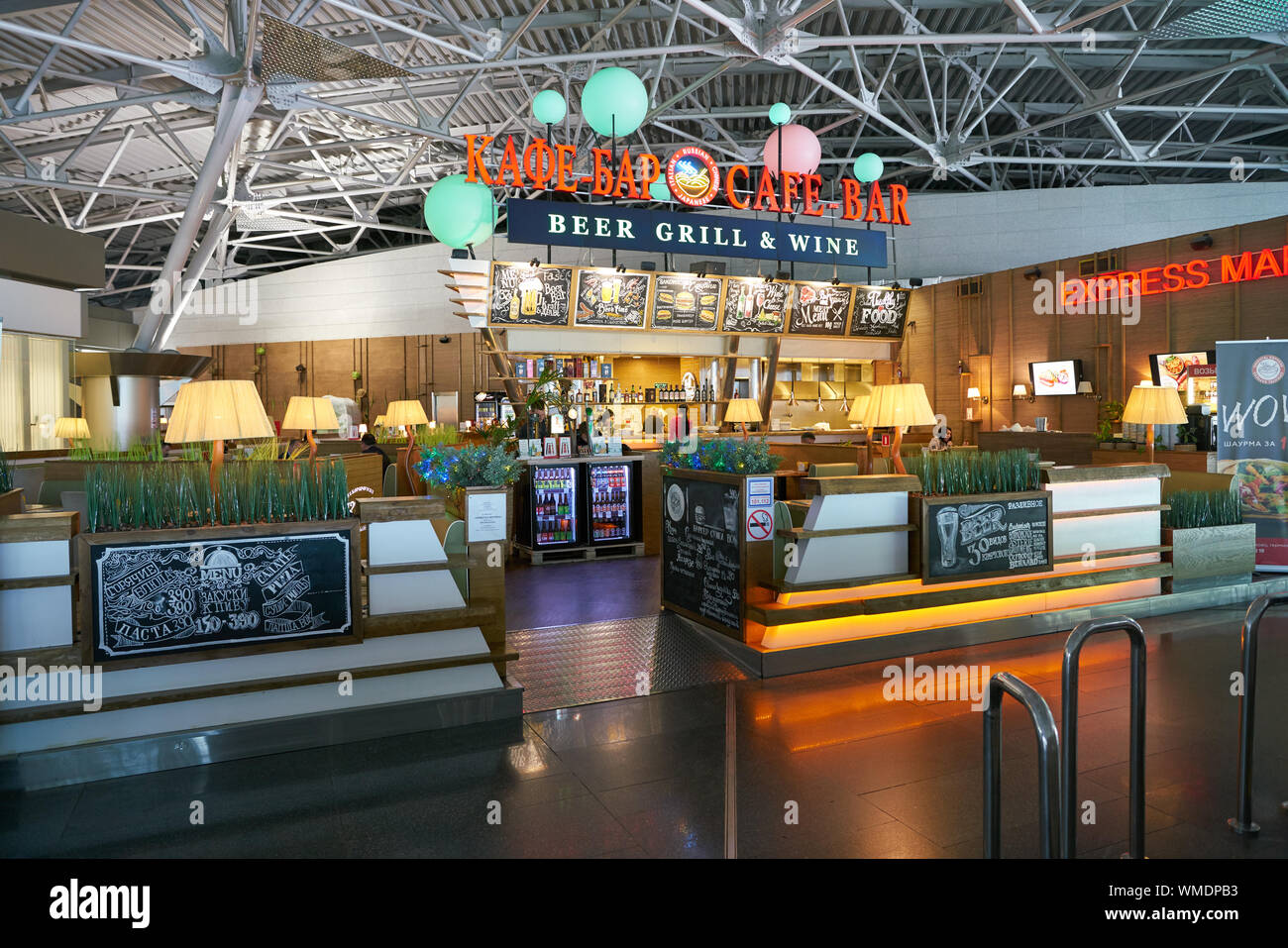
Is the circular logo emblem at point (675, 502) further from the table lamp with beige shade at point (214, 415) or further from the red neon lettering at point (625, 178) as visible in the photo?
the red neon lettering at point (625, 178)

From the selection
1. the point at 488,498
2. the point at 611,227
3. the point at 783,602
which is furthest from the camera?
the point at 611,227

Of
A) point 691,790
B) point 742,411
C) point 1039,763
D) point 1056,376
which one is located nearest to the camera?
point 1039,763

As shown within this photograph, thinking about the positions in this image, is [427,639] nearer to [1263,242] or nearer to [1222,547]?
[1222,547]

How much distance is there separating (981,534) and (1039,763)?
3639mm

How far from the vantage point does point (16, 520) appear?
360 cm

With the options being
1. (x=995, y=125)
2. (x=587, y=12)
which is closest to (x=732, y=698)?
(x=587, y=12)

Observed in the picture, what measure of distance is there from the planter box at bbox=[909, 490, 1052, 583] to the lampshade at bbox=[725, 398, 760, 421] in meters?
3.81

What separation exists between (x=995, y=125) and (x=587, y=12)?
1072 centimetres

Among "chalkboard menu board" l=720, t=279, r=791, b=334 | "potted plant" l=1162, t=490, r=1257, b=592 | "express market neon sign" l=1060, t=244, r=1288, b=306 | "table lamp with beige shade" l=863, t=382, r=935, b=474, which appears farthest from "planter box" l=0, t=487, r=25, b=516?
"express market neon sign" l=1060, t=244, r=1288, b=306

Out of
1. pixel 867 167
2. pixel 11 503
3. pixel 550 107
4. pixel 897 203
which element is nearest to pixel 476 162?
pixel 550 107

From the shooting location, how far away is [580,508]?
842 cm

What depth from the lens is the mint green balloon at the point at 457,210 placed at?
7.60 metres

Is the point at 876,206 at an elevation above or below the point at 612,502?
above

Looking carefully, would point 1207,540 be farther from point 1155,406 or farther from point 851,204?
point 851,204
